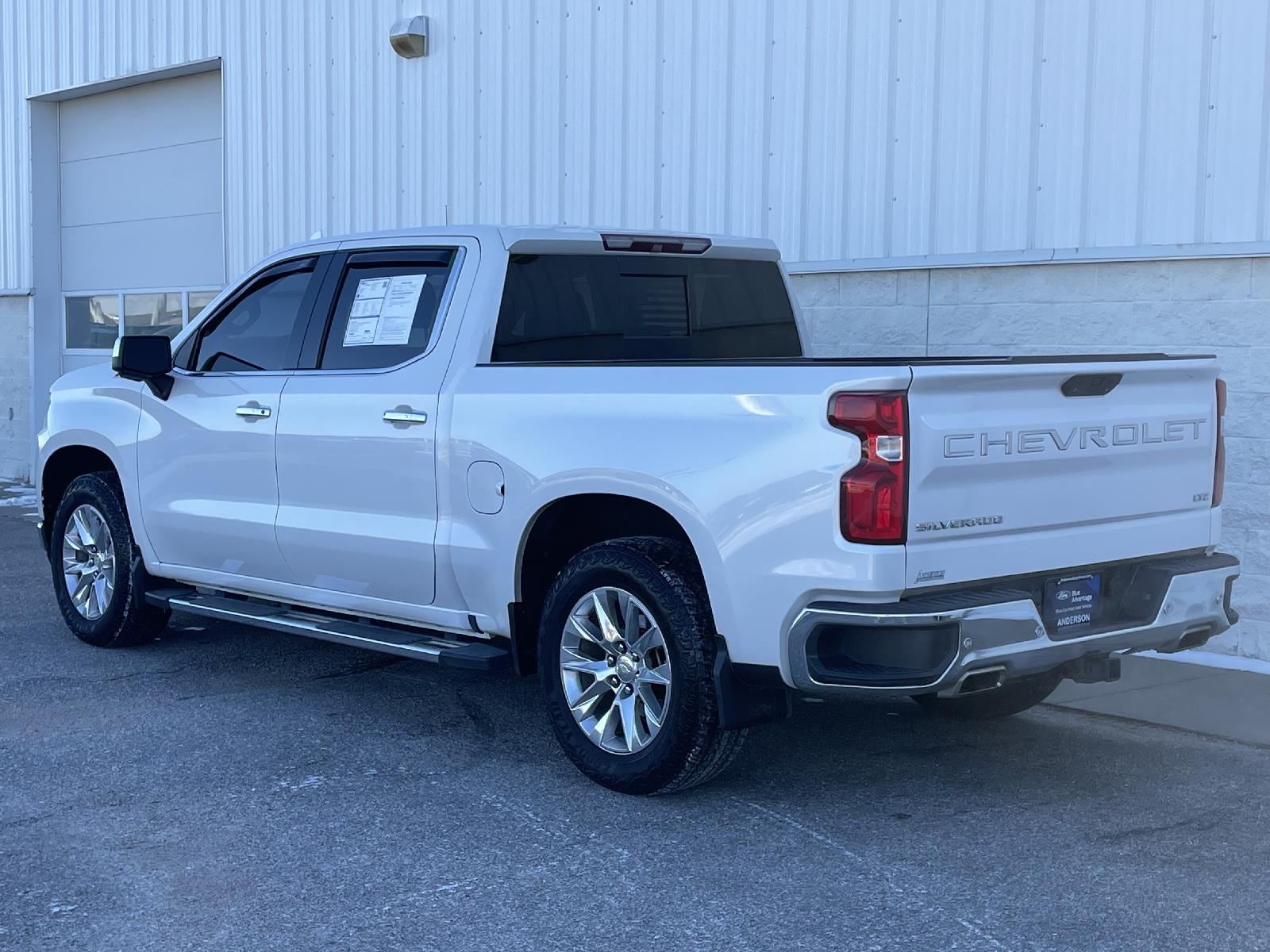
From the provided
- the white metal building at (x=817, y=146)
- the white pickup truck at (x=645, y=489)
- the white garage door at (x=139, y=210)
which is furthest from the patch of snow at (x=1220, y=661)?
the white garage door at (x=139, y=210)

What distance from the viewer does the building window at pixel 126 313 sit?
14.8 meters

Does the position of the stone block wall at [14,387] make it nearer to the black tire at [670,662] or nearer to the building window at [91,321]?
the building window at [91,321]

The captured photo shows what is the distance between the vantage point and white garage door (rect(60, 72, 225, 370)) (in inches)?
572

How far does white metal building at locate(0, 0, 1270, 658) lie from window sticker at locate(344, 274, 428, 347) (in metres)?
3.58

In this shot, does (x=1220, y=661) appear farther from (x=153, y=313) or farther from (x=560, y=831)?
(x=153, y=313)

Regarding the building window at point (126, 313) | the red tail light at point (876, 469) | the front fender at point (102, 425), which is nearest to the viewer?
the red tail light at point (876, 469)

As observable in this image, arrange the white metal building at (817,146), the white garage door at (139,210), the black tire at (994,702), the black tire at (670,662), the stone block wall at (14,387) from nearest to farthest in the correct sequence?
1. the black tire at (670,662)
2. the black tire at (994,702)
3. the white metal building at (817,146)
4. the white garage door at (139,210)
5. the stone block wall at (14,387)

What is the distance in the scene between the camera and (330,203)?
1286 cm

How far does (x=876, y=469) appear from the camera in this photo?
4445 millimetres

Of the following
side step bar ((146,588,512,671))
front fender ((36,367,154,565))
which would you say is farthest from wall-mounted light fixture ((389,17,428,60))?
side step bar ((146,588,512,671))

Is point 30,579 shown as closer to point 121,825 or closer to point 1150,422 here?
point 121,825

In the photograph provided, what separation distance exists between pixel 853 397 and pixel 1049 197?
13.9 feet

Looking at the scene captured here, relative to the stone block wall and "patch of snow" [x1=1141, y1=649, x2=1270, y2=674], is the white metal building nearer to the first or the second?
"patch of snow" [x1=1141, y1=649, x2=1270, y2=674]

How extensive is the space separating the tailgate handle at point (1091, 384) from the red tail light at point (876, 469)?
0.72m
